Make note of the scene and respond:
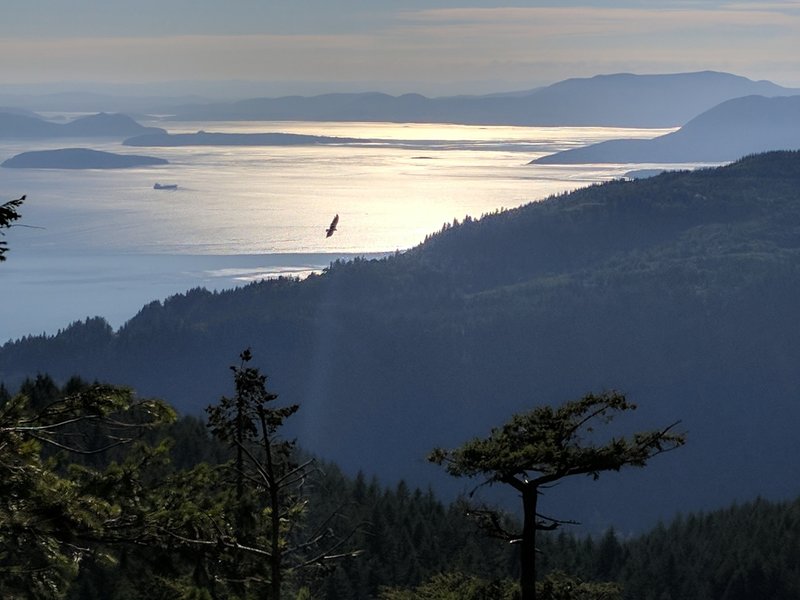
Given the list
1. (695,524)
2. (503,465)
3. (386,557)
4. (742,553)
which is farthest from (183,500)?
(695,524)

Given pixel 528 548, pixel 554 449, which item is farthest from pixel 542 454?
pixel 528 548

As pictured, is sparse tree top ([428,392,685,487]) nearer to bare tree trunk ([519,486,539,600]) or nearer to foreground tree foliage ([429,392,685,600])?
foreground tree foliage ([429,392,685,600])

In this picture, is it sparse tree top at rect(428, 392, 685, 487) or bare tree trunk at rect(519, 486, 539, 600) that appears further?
bare tree trunk at rect(519, 486, 539, 600)

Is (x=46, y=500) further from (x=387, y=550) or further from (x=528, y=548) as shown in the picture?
(x=387, y=550)

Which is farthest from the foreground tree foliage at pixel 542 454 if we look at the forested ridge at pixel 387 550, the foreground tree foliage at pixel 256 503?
the foreground tree foliage at pixel 256 503

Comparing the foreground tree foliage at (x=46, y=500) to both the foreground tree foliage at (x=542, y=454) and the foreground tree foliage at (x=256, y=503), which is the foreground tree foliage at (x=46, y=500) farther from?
the foreground tree foliage at (x=542, y=454)

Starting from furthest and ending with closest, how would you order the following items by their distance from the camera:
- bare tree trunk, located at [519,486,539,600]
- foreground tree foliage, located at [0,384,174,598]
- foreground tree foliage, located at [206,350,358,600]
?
bare tree trunk, located at [519,486,539,600] < foreground tree foliage, located at [206,350,358,600] < foreground tree foliage, located at [0,384,174,598]

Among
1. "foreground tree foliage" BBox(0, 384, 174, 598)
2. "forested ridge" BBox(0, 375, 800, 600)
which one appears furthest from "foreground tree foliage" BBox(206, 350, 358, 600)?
"foreground tree foliage" BBox(0, 384, 174, 598)

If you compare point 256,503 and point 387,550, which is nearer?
point 256,503
